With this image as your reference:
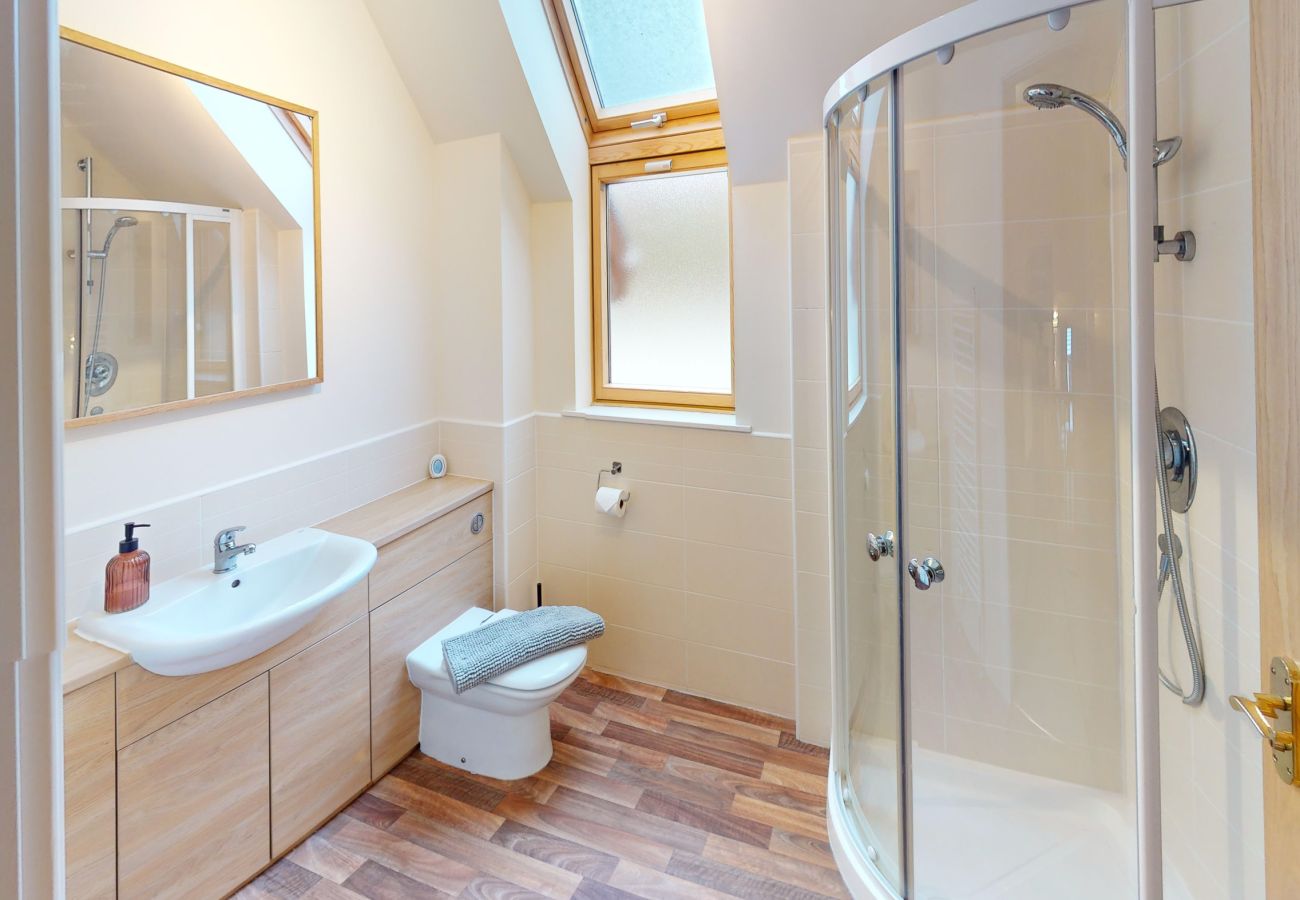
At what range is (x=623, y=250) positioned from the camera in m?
2.84

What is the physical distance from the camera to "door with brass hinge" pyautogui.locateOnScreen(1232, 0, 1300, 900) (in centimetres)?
64

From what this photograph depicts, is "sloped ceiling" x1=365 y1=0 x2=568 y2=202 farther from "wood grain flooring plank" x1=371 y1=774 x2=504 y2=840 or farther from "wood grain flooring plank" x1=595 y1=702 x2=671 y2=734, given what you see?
"wood grain flooring plank" x1=371 y1=774 x2=504 y2=840

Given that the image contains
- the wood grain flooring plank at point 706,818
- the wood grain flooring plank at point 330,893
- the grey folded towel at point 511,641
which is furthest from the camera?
the grey folded towel at point 511,641

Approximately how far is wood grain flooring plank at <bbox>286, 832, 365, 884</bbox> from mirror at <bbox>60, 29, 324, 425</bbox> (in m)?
1.23

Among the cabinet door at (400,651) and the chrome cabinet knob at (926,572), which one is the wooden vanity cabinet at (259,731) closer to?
the cabinet door at (400,651)

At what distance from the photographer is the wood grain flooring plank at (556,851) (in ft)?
5.94

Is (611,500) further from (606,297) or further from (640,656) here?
(606,297)

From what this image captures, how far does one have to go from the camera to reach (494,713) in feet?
7.06

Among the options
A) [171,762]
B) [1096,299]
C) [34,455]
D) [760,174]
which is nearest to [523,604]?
[171,762]

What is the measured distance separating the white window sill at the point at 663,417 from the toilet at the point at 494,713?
861 millimetres

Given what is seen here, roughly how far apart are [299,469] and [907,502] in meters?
1.78

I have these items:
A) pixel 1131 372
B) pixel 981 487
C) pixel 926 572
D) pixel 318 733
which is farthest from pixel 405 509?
pixel 1131 372

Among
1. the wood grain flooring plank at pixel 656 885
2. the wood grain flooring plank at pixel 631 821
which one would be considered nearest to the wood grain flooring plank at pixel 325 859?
the wood grain flooring plank at pixel 631 821

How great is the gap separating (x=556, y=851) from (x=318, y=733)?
0.74 metres
